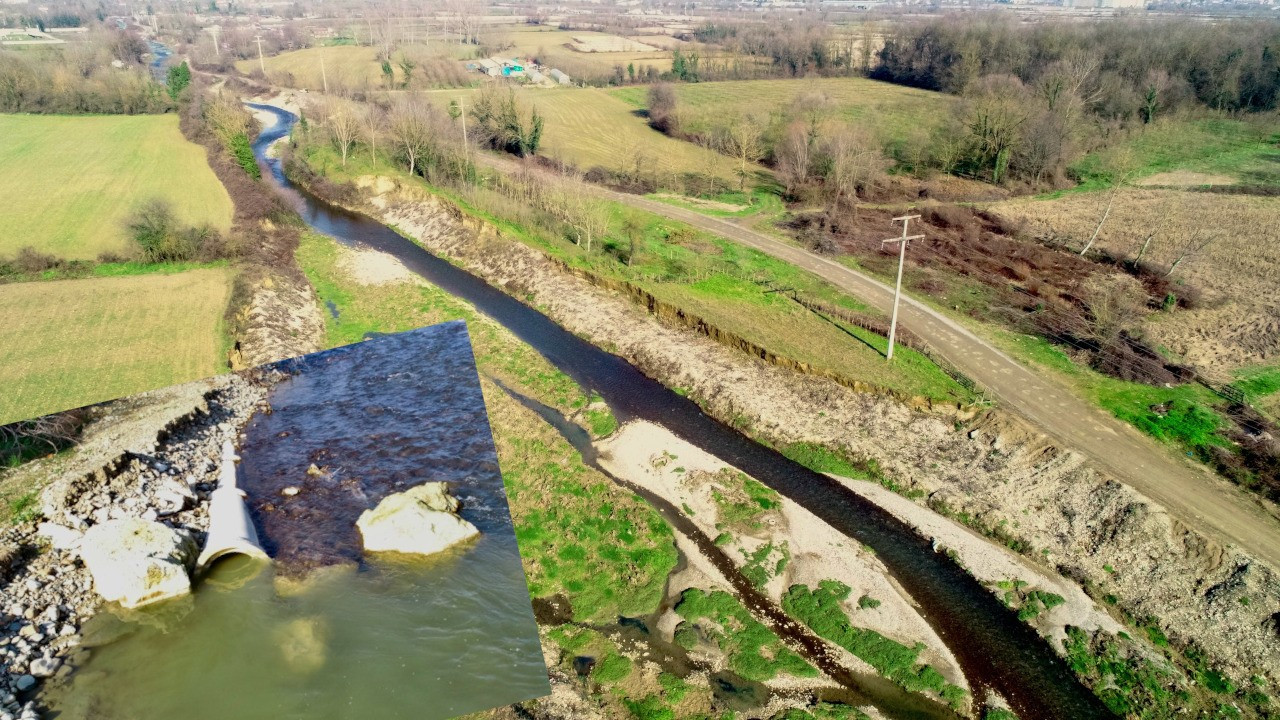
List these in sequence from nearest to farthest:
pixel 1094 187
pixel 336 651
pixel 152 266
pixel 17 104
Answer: pixel 336 651 → pixel 152 266 → pixel 1094 187 → pixel 17 104

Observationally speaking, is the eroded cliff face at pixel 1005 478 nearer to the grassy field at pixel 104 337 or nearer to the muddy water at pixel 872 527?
the muddy water at pixel 872 527

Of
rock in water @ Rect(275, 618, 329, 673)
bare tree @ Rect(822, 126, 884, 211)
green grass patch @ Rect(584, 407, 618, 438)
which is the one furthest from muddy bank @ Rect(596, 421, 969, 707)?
bare tree @ Rect(822, 126, 884, 211)

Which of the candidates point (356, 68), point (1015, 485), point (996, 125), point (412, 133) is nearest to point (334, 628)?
point (1015, 485)

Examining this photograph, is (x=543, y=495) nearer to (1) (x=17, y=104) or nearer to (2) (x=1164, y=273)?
(2) (x=1164, y=273)

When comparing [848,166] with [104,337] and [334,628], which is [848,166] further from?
[334,628]

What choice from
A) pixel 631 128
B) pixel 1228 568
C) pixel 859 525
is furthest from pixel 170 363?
pixel 631 128

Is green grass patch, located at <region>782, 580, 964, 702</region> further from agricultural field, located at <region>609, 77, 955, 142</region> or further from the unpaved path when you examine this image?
agricultural field, located at <region>609, 77, 955, 142</region>
